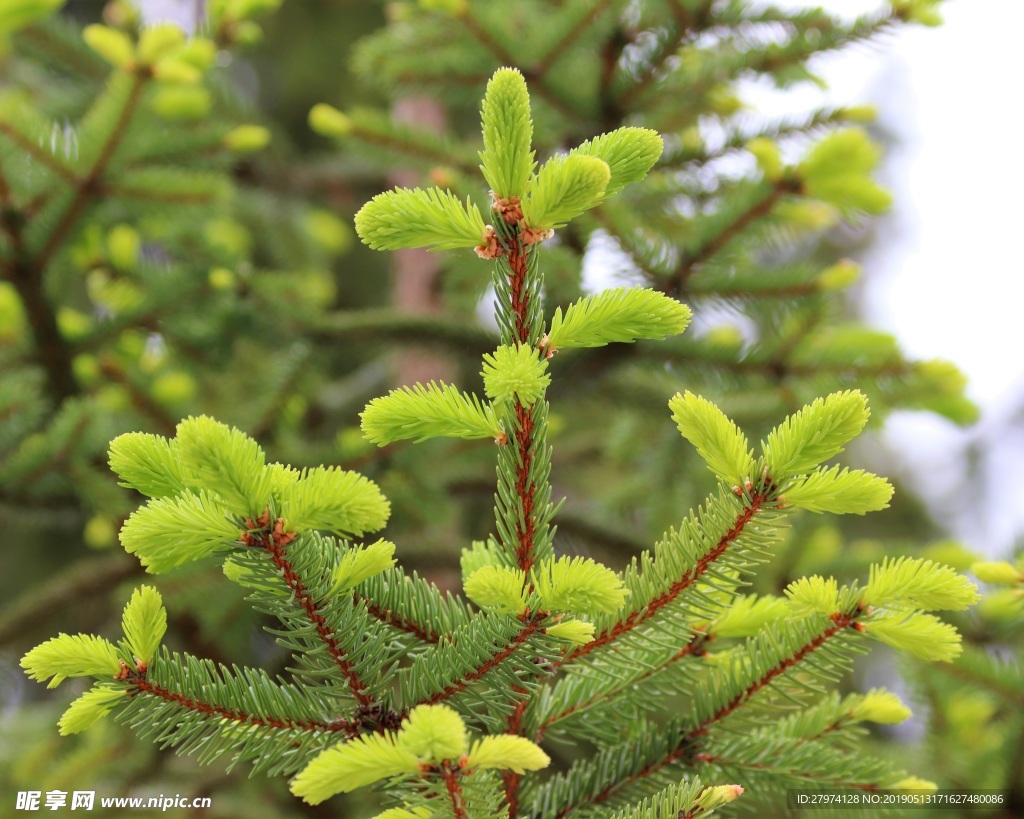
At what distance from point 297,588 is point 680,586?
1.26 feet

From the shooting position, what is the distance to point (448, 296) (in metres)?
2.44

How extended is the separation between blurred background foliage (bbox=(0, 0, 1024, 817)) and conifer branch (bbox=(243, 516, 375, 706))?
40.9 inches

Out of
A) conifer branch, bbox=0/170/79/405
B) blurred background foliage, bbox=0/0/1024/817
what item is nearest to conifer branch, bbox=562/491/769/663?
blurred background foliage, bbox=0/0/1024/817

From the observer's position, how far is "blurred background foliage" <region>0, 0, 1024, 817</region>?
67.9 inches

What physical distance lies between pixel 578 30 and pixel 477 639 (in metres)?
1.46

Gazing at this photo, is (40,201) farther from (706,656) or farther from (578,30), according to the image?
(706,656)

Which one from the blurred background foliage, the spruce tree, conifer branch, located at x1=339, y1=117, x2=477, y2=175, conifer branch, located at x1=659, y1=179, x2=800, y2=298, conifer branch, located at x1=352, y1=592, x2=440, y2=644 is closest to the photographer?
the spruce tree

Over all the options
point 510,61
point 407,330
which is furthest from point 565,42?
point 407,330

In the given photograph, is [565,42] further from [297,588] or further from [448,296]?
[297,588]

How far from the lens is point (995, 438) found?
6.00m

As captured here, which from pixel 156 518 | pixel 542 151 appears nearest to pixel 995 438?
pixel 542 151

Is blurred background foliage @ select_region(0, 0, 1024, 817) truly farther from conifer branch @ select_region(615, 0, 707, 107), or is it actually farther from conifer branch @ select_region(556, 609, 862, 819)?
conifer branch @ select_region(556, 609, 862, 819)

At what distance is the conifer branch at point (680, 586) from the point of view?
2.54 ft

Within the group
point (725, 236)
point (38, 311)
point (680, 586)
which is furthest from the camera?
point (38, 311)
